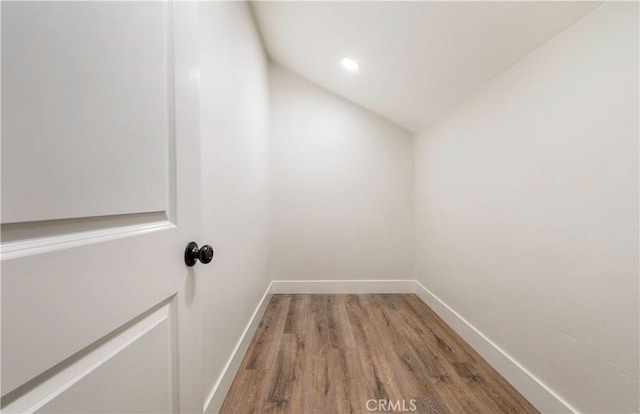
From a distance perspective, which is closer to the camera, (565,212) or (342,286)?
(565,212)

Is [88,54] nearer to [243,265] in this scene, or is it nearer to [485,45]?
[243,265]

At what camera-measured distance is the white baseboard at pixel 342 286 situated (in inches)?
111

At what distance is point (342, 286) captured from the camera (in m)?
2.82

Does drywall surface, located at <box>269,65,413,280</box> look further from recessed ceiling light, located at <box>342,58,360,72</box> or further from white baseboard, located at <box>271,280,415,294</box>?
recessed ceiling light, located at <box>342,58,360,72</box>

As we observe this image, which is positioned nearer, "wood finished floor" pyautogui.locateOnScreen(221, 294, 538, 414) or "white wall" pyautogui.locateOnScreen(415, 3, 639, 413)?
"white wall" pyautogui.locateOnScreen(415, 3, 639, 413)

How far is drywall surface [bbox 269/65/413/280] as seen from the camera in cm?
279

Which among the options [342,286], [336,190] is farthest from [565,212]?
[342,286]

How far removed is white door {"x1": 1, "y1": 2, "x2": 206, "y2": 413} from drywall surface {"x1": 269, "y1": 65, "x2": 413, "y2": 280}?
215cm

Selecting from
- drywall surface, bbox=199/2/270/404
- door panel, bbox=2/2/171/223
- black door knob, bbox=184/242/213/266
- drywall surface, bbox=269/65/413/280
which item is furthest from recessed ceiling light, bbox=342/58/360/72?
black door knob, bbox=184/242/213/266

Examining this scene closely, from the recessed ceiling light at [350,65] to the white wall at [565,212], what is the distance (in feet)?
3.07

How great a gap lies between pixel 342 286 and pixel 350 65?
223cm

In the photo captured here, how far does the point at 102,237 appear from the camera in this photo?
16.3 inches

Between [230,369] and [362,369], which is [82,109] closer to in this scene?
[230,369]

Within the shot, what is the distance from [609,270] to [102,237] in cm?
159
